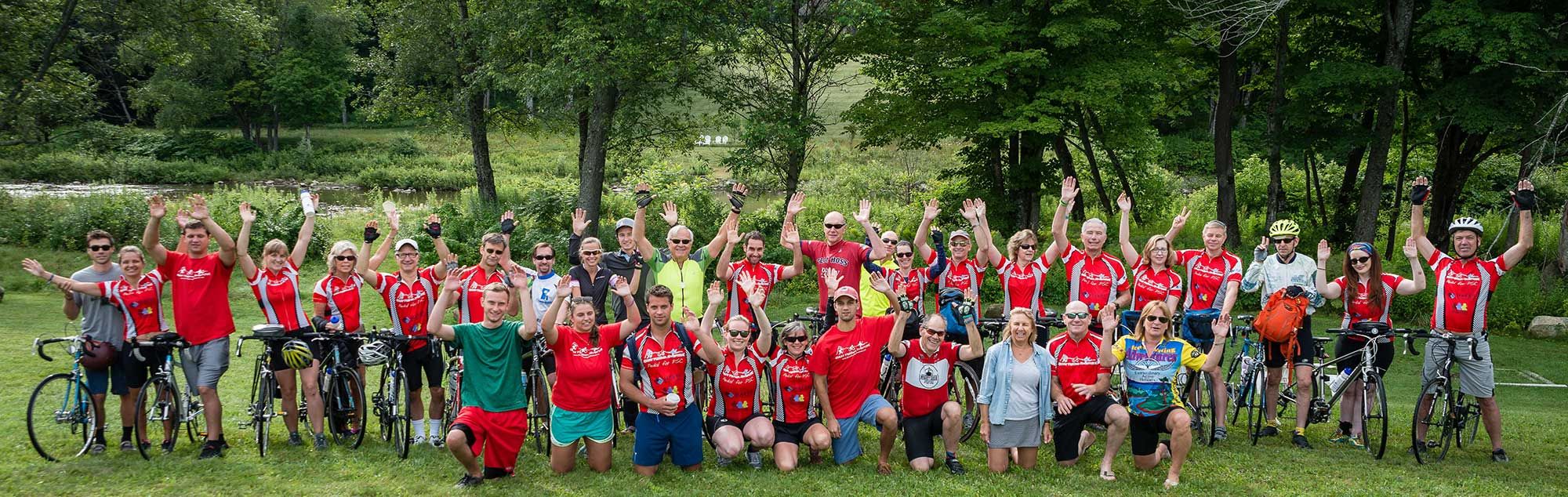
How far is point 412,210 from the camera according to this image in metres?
25.8

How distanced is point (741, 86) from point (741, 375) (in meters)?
14.1

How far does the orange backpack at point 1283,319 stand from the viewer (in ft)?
28.7

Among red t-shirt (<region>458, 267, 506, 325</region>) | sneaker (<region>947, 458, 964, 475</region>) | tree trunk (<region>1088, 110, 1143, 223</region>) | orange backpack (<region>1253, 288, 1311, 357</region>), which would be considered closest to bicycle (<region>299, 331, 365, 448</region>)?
red t-shirt (<region>458, 267, 506, 325</region>)

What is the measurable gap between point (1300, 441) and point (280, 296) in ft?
28.3

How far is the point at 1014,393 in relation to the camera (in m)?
7.71

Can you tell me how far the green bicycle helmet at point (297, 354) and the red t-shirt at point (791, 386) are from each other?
3613mm

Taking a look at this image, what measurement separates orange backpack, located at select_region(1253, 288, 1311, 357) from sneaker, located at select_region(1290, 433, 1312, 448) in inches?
27.0

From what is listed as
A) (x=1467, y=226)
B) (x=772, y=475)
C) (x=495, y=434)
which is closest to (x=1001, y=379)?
(x=772, y=475)

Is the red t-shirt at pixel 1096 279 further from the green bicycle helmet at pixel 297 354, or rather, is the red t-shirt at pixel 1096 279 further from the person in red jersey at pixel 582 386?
the green bicycle helmet at pixel 297 354

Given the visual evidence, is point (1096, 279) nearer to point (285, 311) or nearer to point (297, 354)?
point (297, 354)

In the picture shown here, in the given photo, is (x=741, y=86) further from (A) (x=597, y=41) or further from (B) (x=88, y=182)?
(B) (x=88, y=182)

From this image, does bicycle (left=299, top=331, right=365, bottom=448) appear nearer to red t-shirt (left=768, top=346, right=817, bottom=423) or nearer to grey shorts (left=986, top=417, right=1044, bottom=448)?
red t-shirt (left=768, top=346, right=817, bottom=423)

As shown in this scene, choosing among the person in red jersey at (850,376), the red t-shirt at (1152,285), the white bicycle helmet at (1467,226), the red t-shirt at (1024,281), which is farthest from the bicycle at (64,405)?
the white bicycle helmet at (1467,226)

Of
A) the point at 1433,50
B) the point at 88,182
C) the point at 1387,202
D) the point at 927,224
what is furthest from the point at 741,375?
the point at 88,182
